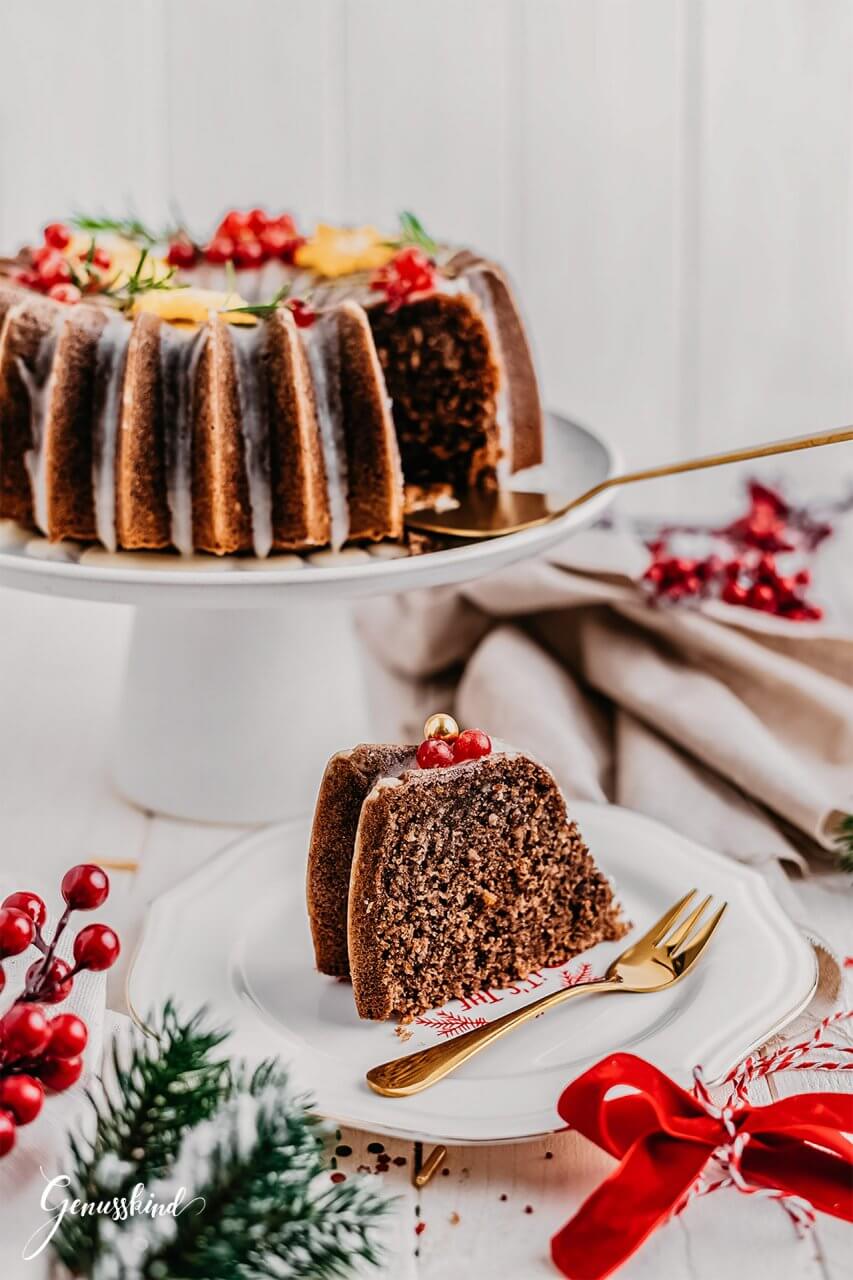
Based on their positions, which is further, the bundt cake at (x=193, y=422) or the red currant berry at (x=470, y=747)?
the bundt cake at (x=193, y=422)

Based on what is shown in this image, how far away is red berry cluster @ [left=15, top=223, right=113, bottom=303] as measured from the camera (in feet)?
7.12

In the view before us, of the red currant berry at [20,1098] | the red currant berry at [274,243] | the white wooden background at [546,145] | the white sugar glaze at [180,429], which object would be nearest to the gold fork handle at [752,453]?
the white sugar glaze at [180,429]

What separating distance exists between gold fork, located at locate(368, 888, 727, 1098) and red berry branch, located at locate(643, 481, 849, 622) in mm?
786

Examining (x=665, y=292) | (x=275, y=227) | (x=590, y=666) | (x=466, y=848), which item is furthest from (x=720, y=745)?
(x=665, y=292)

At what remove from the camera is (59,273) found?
7.28ft

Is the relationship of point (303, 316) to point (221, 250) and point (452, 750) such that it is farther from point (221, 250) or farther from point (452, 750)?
point (452, 750)

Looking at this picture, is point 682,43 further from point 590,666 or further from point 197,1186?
point 197,1186

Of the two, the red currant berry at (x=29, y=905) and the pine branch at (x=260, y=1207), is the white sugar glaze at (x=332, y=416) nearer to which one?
the red currant berry at (x=29, y=905)

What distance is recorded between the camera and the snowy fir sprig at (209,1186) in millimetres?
1164

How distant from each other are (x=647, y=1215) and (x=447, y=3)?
289 cm

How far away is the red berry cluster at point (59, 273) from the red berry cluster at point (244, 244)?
15 centimetres

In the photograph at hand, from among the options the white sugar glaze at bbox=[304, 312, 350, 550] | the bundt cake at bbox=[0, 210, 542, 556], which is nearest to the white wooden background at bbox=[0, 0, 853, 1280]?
the bundt cake at bbox=[0, 210, 542, 556]

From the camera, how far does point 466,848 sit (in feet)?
5.20

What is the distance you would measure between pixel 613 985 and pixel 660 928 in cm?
13
